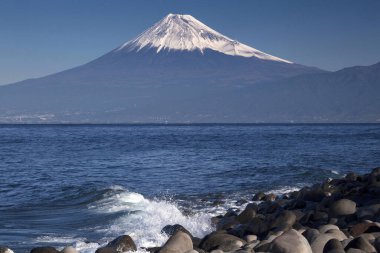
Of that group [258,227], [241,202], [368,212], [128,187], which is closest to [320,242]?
[258,227]

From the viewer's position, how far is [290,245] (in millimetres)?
7285

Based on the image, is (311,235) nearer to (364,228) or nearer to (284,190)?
(364,228)

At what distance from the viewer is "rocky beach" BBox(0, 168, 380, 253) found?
7578 millimetres

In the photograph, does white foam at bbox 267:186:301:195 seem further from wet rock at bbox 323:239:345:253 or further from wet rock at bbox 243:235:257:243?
wet rock at bbox 323:239:345:253

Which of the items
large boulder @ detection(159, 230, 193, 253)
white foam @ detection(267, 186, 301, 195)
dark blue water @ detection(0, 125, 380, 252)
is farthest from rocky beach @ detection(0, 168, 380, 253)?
white foam @ detection(267, 186, 301, 195)

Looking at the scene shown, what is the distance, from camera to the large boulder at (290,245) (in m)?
7.23

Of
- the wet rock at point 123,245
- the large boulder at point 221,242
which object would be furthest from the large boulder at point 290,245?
the wet rock at point 123,245

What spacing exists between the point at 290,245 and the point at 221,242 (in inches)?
77.1

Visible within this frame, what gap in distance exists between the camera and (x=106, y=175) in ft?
82.3

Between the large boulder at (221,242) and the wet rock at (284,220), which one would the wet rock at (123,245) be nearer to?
the large boulder at (221,242)

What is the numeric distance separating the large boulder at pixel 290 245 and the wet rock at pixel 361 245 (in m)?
0.56

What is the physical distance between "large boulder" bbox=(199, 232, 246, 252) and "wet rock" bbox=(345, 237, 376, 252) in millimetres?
1615

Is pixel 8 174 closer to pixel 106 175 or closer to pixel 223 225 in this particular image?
pixel 106 175

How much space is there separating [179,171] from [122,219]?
39.4 feet
